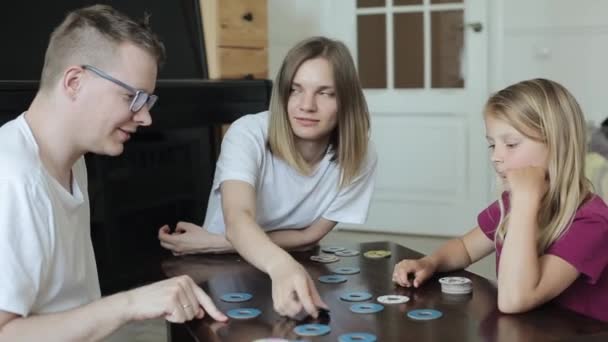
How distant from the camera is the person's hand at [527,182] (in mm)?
1394

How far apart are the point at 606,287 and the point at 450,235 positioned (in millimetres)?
3014

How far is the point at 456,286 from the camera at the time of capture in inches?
54.9

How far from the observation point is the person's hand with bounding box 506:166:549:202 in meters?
1.39

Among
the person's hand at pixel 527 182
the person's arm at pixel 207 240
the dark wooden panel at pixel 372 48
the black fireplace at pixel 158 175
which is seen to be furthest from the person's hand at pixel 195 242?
the dark wooden panel at pixel 372 48

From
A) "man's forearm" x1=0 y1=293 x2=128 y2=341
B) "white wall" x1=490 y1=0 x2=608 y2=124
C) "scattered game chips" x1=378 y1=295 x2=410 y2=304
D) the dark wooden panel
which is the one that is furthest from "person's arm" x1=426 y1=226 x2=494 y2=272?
the dark wooden panel

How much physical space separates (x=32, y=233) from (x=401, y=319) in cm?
60

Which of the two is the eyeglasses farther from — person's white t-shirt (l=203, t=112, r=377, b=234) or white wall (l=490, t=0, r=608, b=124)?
white wall (l=490, t=0, r=608, b=124)

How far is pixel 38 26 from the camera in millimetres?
2752

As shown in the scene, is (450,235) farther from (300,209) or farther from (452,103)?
(300,209)

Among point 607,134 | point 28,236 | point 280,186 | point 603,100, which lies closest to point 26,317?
point 28,236

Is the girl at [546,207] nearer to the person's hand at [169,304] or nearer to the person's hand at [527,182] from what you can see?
the person's hand at [527,182]

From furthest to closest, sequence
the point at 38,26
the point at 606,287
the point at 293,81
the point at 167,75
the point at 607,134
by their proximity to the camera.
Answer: the point at 607,134, the point at 167,75, the point at 38,26, the point at 293,81, the point at 606,287

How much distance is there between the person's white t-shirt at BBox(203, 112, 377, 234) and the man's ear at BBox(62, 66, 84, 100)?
2.11 feet

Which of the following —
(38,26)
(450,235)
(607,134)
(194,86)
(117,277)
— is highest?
(38,26)
